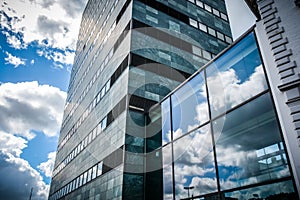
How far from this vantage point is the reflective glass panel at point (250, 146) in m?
7.12

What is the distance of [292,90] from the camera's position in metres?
7.34

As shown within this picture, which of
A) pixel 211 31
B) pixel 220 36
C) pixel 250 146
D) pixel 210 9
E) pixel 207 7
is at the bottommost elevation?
pixel 250 146

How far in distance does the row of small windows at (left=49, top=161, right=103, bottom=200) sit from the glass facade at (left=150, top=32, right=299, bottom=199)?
7794 mm

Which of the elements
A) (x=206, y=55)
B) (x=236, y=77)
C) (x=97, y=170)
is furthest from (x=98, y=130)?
(x=236, y=77)

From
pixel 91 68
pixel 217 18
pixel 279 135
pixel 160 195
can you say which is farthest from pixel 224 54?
pixel 91 68

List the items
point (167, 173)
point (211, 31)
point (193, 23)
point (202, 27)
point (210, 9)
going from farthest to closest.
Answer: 1. point (210, 9)
2. point (211, 31)
3. point (202, 27)
4. point (193, 23)
5. point (167, 173)

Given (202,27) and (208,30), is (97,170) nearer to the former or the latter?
(202,27)

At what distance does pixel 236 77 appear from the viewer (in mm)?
9508

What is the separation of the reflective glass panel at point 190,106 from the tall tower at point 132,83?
276cm

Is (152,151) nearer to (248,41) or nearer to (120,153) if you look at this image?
(120,153)

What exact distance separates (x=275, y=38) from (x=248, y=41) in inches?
40.5

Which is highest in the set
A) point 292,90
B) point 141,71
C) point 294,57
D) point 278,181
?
point 141,71

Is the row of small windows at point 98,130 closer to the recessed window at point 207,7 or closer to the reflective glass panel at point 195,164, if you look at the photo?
the reflective glass panel at point 195,164

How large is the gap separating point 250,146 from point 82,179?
61.0 ft
